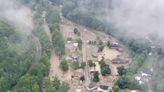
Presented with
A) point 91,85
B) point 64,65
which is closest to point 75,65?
point 64,65

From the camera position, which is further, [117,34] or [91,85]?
[117,34]

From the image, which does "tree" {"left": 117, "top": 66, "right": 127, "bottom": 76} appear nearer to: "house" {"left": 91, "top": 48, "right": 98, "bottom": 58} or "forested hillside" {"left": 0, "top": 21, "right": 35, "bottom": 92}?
"house" {"left": 91, "top": 48, "right": 98, "bottom": 58}

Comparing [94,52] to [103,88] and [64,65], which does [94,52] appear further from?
[103,88]

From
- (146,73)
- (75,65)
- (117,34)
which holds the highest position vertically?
(117,34)

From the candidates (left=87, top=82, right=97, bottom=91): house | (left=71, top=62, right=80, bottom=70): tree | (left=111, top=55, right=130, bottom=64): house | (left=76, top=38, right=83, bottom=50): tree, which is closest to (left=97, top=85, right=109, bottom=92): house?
(left=87, top=82, right=97, bottom=91): house

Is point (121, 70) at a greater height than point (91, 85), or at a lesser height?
greater

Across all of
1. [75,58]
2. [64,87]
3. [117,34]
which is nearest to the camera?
[64,87]

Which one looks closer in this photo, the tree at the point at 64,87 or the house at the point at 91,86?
the tree at the point at 64,87

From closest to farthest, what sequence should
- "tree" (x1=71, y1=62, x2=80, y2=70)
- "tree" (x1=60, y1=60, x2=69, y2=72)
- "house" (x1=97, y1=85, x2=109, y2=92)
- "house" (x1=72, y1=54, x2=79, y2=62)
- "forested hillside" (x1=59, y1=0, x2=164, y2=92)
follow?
1. "forested hillside" (x1=59, y1=0, x2=164, y2=92)
2. "house" (x1=97, y1=85, x2=109, y2=92)
3. "tree" (x1=60, y1=60, x2=69, y2=72)
4. "tree" (x1=71, y1=62, x2=80, y2=70)
5. "house" (x1=72, y1=54, x2=79, y2=62)

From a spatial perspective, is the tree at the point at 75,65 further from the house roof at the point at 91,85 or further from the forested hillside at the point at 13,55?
the forested hillside at the point at 13,55

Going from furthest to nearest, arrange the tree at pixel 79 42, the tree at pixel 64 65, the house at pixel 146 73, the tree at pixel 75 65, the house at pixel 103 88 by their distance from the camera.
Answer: the tree at pixel 79 42 < the tree at pixel 75 65 < the tree at pixel 64 65 < the house at pixel 146 73 < the house at pixel 103 88

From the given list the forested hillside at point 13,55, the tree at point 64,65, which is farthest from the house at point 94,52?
the forested hillside at point 13,55
